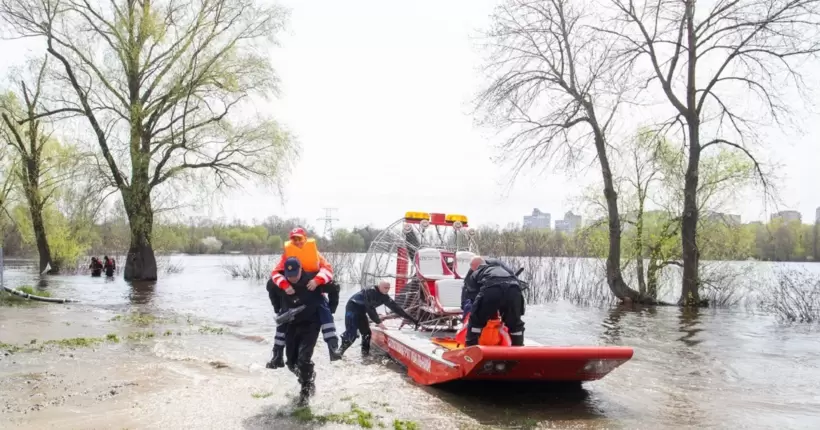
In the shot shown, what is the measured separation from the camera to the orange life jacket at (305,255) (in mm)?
7434

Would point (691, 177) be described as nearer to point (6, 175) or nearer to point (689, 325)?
point (689, 325)

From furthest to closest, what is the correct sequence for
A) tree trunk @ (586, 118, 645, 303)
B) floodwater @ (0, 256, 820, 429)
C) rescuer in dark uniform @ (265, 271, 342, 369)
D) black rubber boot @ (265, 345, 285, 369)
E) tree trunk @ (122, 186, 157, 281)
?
tree trunk @ (122, 186, 157, 281)
tree trunk @ (586, 118, 645, 303)
black rubber boot @ (265, 345, 285, 369)
rescuer in dark uniform @ (265, 271, 342, 369)
floodwater @ (0, 256, 820, 429)

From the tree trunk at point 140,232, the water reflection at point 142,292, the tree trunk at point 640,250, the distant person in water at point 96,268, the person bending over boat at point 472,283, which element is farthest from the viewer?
the distant person in water at point 96,268

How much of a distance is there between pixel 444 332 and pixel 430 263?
1.31 metres

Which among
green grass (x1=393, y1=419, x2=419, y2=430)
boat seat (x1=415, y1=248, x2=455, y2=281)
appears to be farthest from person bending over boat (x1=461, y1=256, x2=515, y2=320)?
green grass (x1=393, y1=419, x2=419, y2=430)

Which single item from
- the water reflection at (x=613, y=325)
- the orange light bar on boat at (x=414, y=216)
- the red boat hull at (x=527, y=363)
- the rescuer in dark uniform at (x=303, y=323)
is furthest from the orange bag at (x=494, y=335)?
the water reflection at (x=613, y=325)

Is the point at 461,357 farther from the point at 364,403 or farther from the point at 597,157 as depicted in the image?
the point at 597,157

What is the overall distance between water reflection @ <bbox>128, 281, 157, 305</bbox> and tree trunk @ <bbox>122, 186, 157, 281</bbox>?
1.94 feet

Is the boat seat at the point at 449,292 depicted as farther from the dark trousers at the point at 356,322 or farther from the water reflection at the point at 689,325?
the water reflection at the point at 689,325

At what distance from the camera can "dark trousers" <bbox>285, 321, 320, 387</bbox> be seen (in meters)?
7.49

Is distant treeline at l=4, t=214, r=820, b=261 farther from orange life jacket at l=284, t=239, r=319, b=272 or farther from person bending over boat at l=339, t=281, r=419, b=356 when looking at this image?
orange life jacket at l=284, t=239, r=319, b=272

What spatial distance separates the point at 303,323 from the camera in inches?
295

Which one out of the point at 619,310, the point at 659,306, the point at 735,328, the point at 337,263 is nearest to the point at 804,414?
the point at 735,328

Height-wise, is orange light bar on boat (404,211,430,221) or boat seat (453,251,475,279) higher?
orange light bar on boat (404,211,430,221)
